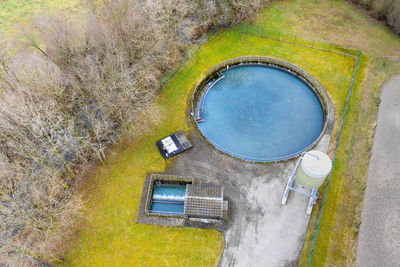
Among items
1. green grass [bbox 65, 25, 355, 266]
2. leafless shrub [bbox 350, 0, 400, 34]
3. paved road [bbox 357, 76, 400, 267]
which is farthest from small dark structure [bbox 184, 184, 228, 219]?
leafless shrub [bbox 350, 0, 400, 34]

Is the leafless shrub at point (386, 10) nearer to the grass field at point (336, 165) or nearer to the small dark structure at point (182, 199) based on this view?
the grass field at point (336, 165)

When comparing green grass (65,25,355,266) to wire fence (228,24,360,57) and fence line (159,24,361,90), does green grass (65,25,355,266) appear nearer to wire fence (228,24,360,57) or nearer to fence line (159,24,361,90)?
fence line (159,24,361,90)

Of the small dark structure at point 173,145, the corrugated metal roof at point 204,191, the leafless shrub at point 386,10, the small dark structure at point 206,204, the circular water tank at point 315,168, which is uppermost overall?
the leafless shrub at point 386,10

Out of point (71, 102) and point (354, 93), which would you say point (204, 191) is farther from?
point (354, 93)

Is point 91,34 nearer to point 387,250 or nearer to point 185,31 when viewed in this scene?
point 185,31

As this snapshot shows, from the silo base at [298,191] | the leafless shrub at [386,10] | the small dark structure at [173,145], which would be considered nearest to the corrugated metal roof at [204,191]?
the small dark structure at [173,145]

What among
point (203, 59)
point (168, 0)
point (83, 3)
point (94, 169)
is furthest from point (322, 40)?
point (83, 3)
